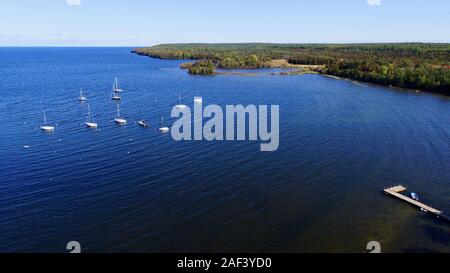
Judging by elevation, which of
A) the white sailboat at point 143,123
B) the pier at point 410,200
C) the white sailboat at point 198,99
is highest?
the white sailboat at point 198,99

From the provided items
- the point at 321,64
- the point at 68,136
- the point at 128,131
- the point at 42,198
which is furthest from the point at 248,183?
the point at 321,64

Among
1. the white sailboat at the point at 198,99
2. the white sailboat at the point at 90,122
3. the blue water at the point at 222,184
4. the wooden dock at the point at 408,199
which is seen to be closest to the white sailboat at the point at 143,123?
the blue water at the point at 222,184

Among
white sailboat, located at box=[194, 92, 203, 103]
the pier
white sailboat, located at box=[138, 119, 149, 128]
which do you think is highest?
white sailboat, located at box=[194, 92, 203, 103]

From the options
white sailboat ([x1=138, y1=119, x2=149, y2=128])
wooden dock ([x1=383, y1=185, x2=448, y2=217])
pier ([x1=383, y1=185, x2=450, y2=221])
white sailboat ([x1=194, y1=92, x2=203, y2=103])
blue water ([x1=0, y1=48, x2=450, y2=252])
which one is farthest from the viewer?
white sailboat ([x1=194, y1=92, x2=203, y2=103])

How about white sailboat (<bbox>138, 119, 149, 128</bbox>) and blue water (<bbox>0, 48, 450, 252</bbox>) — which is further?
white sailboat (<bbox>138, 119, 149, 128</bbox>)

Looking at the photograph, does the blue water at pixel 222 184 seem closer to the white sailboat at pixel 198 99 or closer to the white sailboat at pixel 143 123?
the white sailboat at pixel 143 123

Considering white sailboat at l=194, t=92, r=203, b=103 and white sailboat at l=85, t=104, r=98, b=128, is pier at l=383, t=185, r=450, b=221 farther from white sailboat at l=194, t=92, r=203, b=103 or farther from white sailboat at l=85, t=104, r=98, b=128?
white sailboat at l=194, t=92, r=203, b=103

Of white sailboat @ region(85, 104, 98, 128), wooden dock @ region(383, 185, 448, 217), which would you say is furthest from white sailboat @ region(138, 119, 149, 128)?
wooden dock @ region(383, 185, 448, 217)

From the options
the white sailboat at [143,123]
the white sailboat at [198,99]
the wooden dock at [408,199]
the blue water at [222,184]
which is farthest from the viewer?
the white sailboat at [198,99]
